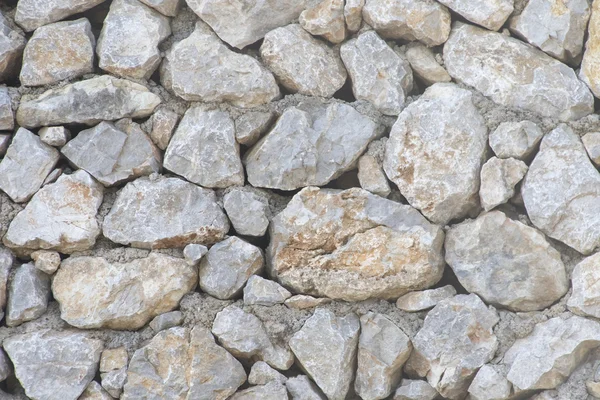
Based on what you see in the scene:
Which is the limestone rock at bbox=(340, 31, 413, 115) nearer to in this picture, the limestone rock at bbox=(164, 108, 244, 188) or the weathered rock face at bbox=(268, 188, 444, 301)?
the weathered rock face at bbox=(268, 188, 444, 301)

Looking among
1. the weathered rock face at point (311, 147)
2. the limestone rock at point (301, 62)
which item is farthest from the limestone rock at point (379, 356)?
the limestone rock at point (301, 62)

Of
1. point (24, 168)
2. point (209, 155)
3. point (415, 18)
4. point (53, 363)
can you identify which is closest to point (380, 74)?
point (415, 18)

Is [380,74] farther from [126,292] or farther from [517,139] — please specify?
[126,292]

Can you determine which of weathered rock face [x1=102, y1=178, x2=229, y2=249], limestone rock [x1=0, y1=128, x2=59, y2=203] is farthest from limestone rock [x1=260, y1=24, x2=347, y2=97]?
limestone rock [x1=0, y1=128, x2=59, y2=203]

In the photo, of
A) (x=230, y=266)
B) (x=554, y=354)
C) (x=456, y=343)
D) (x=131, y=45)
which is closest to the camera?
(x=554, y=354)

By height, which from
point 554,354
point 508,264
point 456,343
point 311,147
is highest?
point 311,147

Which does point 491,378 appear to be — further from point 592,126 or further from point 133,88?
point 133,88
